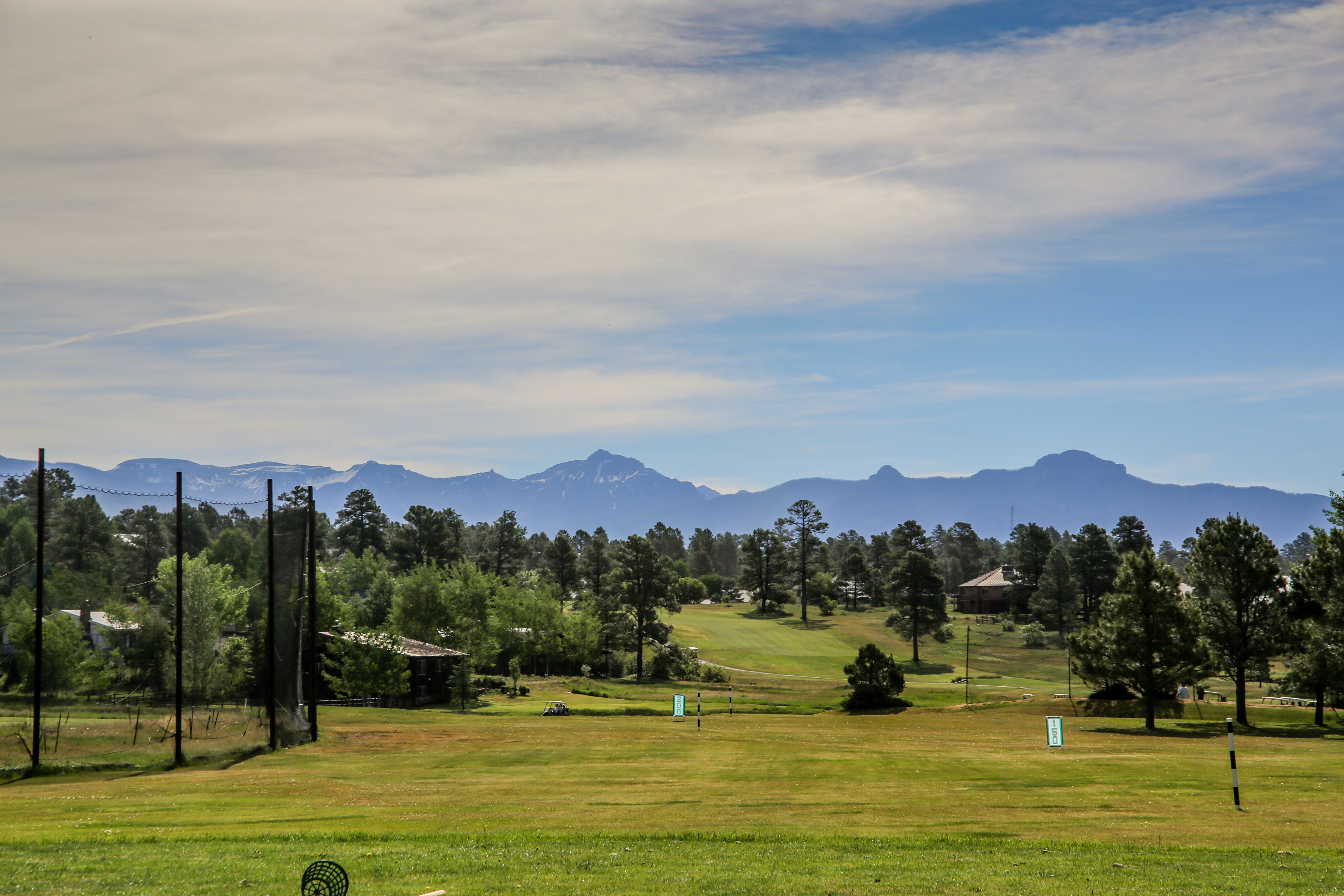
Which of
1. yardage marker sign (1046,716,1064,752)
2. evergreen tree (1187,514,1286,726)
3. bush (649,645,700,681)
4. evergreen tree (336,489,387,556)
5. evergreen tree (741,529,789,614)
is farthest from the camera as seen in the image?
evergreen tree (741,529,789,614)

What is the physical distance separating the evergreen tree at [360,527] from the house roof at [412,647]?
5748 cm

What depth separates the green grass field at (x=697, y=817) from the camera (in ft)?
46.3

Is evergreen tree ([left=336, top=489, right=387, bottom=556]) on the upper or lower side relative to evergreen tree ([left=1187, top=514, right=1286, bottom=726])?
upper

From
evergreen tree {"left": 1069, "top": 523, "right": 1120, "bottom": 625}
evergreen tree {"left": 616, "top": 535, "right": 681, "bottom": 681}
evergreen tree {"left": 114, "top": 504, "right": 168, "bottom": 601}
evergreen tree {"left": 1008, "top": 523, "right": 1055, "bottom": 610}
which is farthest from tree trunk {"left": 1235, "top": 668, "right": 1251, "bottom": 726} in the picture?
evergreen tree {"left": 1008, "top": 523, "right": 1055, "bottom": 610}

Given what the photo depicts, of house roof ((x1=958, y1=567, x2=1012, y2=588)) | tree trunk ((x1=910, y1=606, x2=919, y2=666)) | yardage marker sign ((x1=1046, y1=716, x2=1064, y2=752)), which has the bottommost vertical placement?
tree trunk ((x1=910, y1=606, x2=919, y2=666))

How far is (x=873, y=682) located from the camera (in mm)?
66688

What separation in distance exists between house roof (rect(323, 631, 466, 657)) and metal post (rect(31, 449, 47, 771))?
35.8 m

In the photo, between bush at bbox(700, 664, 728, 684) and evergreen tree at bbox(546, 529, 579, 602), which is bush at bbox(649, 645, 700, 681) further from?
evergreen tree at bbox(546, 529, 579, 602)

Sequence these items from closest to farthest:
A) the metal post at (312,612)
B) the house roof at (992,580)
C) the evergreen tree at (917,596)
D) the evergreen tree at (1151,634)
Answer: the metal post at (312,612) → the evergreen tree at (1151,634) → the evergreen tree at (917,596) → the house roof at (992,580)

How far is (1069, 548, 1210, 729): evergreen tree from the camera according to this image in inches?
2007

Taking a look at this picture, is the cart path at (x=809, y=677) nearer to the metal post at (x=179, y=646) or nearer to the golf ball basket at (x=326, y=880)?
the metal post at (x=179, y=646)

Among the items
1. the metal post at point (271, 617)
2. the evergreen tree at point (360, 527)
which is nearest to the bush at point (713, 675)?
the evergreen tree at point (360, 527)

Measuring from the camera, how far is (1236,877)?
14305mm

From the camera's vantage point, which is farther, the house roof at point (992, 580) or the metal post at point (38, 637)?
the house roof at point (992, 580)
